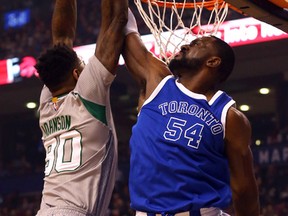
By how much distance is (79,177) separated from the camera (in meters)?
3.66

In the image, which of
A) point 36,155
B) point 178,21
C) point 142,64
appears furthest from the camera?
point 36,155

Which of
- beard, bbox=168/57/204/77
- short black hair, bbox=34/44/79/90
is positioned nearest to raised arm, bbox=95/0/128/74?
short black hair, bbox=34/44/79/90

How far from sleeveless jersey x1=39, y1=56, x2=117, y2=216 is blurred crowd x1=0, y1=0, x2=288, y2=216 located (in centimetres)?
1008

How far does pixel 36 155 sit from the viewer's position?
59.6ft

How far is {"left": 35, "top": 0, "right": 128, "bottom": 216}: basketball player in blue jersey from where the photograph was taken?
3.67 meters

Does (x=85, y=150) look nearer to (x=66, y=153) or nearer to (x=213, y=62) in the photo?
(x=66, y=153)

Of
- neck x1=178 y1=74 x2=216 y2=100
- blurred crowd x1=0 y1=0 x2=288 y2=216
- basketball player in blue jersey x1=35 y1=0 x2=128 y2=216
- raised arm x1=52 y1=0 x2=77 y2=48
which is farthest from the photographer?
blurred crowd x1=0 y1=0 x2=288 y2=216

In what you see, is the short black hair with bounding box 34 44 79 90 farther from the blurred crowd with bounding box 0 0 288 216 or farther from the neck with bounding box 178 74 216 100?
the blurred crowd with bounding box 0 0 288 216

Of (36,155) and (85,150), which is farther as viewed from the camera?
(36,155)

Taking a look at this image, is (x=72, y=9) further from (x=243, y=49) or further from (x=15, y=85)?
(x=15, y=85)

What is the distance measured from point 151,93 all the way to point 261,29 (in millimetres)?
10124

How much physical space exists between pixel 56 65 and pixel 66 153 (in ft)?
1.49

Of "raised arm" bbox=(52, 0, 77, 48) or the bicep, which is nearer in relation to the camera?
the bicep

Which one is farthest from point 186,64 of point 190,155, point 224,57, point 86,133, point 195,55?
point 86,133
